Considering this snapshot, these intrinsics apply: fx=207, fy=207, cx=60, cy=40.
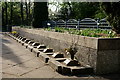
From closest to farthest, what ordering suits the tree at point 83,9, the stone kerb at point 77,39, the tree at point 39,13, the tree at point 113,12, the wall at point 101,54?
the wall at point 101,54, the stone kerb at point 77,39, the tree at point 113,12, the tree at point 39,13, the tree at point 83,9

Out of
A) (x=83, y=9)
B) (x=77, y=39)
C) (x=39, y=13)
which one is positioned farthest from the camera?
(x=83, y=9)

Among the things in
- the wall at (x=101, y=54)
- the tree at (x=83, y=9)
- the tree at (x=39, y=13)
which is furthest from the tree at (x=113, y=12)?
the tree at (x=83, y=9)

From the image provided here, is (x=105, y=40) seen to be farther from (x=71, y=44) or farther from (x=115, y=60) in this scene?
(x=71, y=44)

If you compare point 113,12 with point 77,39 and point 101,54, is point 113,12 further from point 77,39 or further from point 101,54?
point 101,54

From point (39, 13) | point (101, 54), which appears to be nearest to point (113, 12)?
point (101, 54)

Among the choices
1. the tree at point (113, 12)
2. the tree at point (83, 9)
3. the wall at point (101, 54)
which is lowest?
the wall at point (101, 54)

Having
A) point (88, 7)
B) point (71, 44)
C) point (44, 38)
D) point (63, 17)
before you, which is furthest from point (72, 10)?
point (71, 44)

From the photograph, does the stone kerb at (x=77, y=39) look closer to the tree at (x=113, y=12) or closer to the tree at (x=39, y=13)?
the tree at (x=113, y=12)

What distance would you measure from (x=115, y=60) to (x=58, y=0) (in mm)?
40996

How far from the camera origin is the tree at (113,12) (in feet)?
22.0

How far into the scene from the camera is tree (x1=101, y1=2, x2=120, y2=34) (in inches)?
264

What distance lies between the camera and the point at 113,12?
6816 mm

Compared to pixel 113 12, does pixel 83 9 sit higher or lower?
higher

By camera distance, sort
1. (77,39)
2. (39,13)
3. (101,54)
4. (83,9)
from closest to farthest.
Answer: (101,54) < (77,39) < (39,13) < (83,9)
